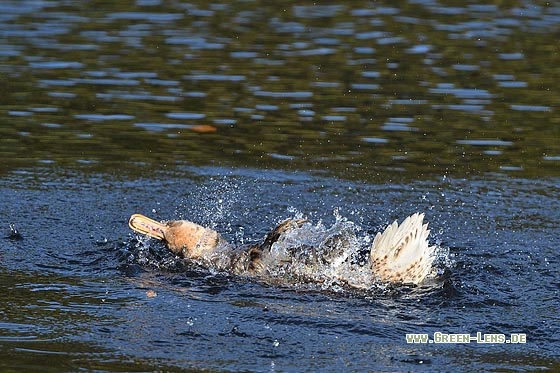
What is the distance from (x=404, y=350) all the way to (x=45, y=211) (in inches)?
154

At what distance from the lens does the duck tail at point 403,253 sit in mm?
6992

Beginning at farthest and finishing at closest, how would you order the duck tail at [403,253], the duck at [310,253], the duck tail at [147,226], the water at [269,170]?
the duck tail at [147,226]
the duck at [310,253]
the duck tail at [403,253]
the water at [269,170]

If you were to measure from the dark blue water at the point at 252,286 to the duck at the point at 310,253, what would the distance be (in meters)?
0.12

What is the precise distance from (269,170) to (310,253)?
9.33 ft

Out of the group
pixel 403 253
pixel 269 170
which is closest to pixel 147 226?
pixel 403 253

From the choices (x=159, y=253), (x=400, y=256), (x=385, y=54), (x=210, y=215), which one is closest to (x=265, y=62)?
(x=385, y=54)

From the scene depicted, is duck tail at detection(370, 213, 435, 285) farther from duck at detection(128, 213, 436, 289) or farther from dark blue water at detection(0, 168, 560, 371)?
dark blue water at detection(0, 168, 560, 371)

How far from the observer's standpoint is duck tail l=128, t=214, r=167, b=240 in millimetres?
7734

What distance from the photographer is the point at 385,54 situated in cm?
1409

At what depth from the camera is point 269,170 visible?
33.5 ft

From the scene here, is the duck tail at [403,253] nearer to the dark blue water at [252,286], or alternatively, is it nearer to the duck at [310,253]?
the duck at [310,253]

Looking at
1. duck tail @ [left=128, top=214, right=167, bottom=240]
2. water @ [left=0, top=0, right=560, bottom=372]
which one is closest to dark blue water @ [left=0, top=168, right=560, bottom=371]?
water @ [left=0, top=0, right=560, bottom=372]

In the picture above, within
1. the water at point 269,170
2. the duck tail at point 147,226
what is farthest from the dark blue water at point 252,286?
the duck tail at point 147,226

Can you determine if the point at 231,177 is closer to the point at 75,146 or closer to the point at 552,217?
the point at 75,146
